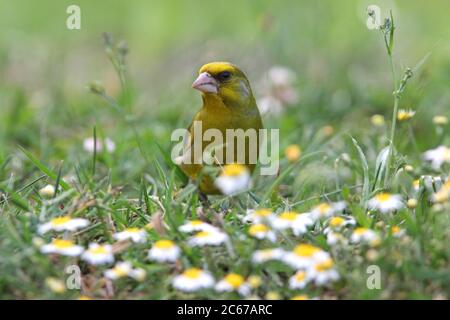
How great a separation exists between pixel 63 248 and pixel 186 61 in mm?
4770

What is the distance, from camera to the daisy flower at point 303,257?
276cm

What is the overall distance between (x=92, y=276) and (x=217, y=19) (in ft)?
17.4

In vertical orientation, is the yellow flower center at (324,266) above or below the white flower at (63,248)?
below

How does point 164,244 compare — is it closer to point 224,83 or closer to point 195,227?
point 195,227

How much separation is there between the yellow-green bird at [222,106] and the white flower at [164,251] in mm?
1122

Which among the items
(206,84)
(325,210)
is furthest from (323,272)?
(206,84)

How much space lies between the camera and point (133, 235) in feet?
10.1

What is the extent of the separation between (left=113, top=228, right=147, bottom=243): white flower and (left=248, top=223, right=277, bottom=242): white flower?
429mm

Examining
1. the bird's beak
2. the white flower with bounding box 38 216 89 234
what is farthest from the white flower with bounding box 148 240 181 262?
the bird's beak

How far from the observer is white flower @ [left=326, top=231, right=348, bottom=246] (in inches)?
115

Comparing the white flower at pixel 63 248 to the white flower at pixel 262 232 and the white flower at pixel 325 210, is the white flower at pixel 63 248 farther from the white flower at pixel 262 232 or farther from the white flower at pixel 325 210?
the white flower at pixel 325 210

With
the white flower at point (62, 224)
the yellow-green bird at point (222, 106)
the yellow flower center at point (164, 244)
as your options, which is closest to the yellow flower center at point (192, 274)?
the yellow flower center at point (164, 244)
